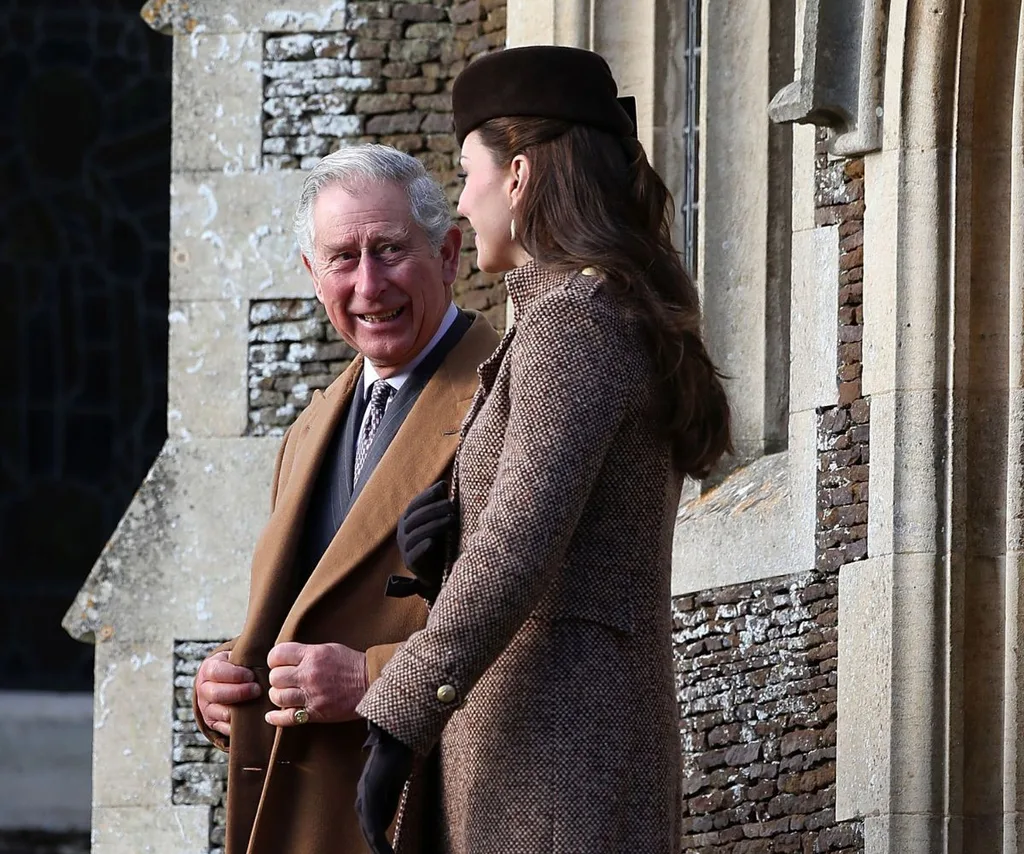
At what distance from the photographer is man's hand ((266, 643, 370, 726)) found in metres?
3.54

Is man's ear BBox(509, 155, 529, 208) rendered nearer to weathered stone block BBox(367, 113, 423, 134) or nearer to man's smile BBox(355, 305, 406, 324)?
man's smile BBox(355, 305, 406, 324)

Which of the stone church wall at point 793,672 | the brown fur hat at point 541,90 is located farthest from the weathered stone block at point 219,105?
the brown fur hat at point 541,90

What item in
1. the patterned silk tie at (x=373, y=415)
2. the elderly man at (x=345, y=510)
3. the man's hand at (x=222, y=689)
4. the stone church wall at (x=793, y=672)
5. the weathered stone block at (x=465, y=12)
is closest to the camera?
the elderly man at (x=345, y=510)

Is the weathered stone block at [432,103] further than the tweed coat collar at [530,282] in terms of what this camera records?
Yes

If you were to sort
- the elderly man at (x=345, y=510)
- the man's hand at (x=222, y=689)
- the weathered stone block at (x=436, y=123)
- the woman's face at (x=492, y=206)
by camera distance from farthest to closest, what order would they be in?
1. the weathered stone block at (x=436, y=123)
2. the man's hand at (x=222, y=689)
3. the elderly man at (x=345, y=510)
4. the woman's face at (x=492, y=206)

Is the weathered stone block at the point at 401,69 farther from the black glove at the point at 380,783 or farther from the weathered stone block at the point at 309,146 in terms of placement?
the black glove at the point at 380,783

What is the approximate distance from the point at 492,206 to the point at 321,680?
2.45 ft

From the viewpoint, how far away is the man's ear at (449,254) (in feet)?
12.7

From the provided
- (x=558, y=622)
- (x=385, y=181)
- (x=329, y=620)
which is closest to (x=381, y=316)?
(x=385, y=181)

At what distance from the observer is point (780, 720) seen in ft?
19.9

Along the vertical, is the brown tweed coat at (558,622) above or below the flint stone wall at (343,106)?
below

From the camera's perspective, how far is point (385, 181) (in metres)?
3.85

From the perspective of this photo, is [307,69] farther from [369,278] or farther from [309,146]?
[369,278]

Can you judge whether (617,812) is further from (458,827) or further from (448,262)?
(448,262)
